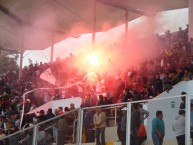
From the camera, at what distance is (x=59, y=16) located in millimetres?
24984

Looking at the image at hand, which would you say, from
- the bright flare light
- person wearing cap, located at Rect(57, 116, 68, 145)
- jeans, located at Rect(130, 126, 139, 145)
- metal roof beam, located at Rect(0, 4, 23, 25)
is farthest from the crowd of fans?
jeans, located at Rect(130, 126, 139, 145)

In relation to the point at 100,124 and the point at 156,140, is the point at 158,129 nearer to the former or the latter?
the point at 156,140

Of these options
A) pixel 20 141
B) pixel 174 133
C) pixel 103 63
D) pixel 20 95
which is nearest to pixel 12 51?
pixel 20 95

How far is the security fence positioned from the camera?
8766mm

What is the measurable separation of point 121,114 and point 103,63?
12.5 metres

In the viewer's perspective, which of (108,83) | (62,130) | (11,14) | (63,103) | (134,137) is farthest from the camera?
(11,14)

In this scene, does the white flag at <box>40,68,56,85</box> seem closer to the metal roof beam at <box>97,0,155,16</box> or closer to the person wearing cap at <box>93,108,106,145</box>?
the metal roof beam at <box>97,0,155,16</box>

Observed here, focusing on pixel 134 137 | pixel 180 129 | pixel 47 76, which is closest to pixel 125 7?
pixel 47 76

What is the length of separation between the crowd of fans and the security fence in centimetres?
395

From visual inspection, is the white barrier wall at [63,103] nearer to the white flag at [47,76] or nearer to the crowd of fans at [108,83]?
the crowd of fans at [108,83]

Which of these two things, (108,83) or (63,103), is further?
(63,103)

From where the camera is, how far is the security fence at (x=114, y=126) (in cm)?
877

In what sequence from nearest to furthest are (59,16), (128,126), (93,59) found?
(128,126), (93,59), (59,16)

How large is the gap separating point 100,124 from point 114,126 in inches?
14.8
